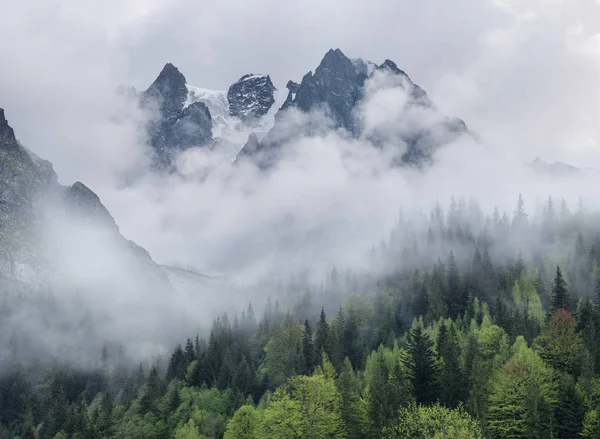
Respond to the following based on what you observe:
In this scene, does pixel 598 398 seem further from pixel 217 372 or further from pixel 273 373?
pixel 217 372

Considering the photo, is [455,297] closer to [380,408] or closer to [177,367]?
[177,367]

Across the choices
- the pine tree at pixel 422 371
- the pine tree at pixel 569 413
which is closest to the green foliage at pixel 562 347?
the pine tree at pixel 569 413

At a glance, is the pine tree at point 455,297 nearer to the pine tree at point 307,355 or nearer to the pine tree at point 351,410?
the pine tree at point 307,355

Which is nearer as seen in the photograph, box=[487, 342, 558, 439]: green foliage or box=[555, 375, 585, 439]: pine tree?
box=[555, 375, 585, 439]: pine tree

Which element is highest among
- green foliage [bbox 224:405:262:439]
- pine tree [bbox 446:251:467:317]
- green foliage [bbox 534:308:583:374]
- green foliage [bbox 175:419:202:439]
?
pine tree [bbox 446:251:467:317]

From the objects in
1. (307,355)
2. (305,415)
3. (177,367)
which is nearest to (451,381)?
(305,415)

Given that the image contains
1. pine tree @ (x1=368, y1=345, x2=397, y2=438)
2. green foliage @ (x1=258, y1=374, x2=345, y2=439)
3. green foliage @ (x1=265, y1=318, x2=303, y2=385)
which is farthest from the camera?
green foliage @ (x1=265, y1=318, x2=303, y2=385)

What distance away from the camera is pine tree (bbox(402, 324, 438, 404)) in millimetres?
99188

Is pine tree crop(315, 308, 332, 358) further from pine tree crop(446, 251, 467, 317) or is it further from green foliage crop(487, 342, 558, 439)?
green foliage crop(487, 342, 558, 439)

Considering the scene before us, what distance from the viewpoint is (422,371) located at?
10094cm

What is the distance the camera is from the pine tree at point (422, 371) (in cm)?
9919

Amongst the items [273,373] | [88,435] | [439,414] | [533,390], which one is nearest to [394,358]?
[273,373]

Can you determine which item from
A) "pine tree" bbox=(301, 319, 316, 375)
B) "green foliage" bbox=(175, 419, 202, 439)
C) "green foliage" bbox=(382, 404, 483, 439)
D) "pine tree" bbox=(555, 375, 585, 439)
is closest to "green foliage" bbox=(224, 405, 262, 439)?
"green foliage" bbox=(175, 419, 202, 439)

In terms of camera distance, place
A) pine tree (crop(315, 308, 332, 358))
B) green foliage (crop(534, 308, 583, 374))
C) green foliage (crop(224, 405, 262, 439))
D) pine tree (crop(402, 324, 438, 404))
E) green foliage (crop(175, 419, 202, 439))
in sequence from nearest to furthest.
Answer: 1. pine tree (crop(402, 324, 438, 404))
2. green foliage (crop(534, 308, 583, 374))
3. green foliage (crop(224, 405, 262, 439))
4. green foliage (crop(175, 419, 202, 439))
5. pine tree (crop(315, 308, 332, 358))
